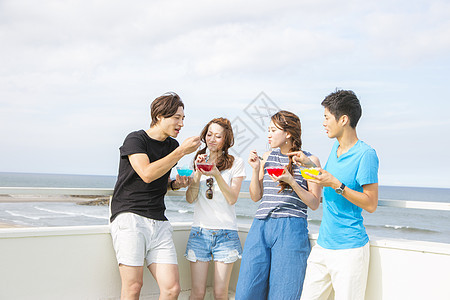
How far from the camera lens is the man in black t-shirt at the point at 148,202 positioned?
2541 mm

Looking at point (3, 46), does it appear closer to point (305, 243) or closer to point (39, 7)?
point (39, 7)

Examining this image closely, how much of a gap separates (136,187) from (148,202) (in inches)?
4.3

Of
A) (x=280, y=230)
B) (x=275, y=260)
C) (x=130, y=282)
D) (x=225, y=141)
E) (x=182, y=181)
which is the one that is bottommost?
(x=130, y=282)

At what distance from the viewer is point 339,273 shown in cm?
221

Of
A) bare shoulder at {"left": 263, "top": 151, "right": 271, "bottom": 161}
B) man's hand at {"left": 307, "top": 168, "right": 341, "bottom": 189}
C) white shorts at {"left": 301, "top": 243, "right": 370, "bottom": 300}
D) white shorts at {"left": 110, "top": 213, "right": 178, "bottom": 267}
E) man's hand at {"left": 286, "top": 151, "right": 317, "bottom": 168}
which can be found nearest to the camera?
man's hand at {"left": 307, "top": 168, "right": 341, "bottom": 189}

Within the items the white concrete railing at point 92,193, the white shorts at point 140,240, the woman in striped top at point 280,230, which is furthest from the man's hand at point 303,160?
the white shorts at point 140,240

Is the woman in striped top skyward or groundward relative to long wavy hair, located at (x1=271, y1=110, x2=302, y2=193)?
groundward

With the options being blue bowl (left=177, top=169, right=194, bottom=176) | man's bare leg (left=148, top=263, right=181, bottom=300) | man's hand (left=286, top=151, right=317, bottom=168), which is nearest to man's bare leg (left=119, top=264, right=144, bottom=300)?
man's bare leg (left=148, top=263, right=181, bottom=300)

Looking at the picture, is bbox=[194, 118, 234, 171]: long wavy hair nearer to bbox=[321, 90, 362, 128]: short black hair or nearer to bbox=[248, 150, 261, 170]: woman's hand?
bbox=[248, 150, 261, 170]: woman's hand

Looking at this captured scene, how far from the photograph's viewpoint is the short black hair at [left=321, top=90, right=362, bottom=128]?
2.24 m

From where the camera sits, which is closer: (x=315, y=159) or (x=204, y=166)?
(x=315, y=159)

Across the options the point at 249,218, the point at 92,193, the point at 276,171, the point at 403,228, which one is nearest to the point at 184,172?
the point at 92,193

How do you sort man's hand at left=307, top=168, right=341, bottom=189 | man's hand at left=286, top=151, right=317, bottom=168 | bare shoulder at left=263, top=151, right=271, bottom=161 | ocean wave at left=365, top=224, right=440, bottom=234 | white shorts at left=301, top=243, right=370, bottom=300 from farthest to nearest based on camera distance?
ocean wave at left=365, top=224, right=440, bottom=234 → bare shoulder at left=263, top=151, right=271, bottom=161 → man's hand at left=286, top=151, right=317, bottom=168 → white shorts at left=301, top=243, right=370, bottom=300 → man's hand at left=307, top=168, right=341, bottom=189

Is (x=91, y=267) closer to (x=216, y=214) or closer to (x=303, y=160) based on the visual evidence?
(x=216, y=214)
